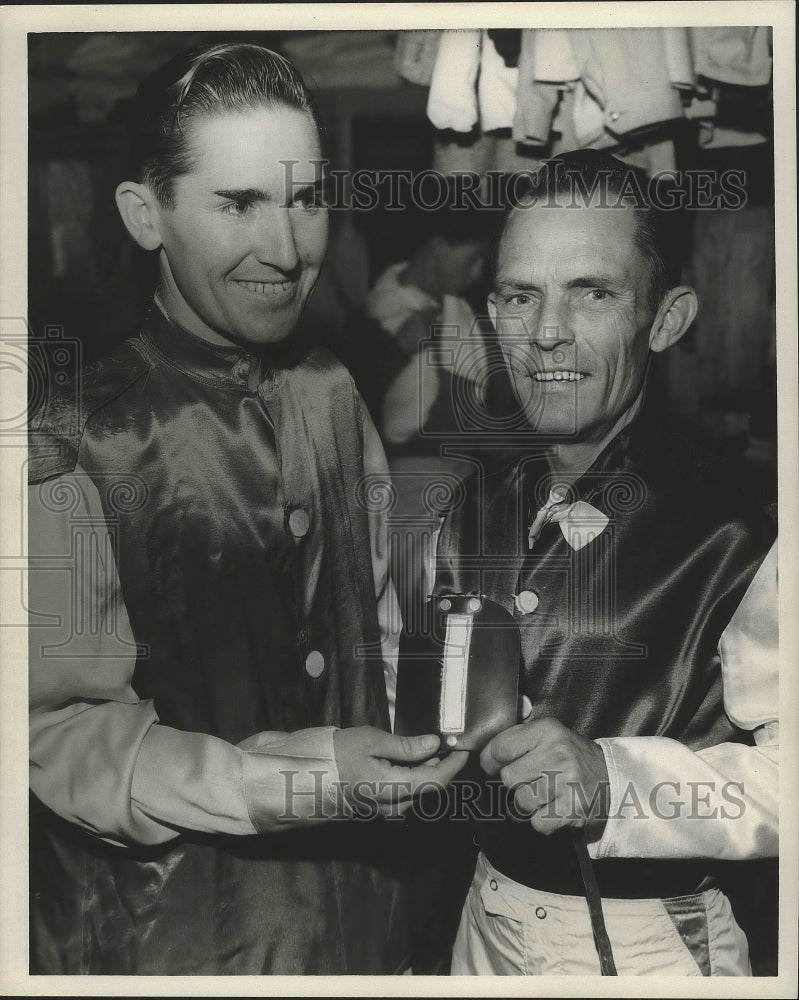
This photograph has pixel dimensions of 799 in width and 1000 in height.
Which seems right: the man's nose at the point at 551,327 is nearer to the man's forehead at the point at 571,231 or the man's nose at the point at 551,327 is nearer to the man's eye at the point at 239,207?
the man's forehead at the point at 571,231

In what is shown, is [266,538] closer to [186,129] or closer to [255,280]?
[255,280]

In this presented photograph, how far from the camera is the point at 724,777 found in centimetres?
→ 175

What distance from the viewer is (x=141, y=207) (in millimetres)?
1732

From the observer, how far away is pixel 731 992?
1.76 meters

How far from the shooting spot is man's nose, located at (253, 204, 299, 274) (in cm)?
172

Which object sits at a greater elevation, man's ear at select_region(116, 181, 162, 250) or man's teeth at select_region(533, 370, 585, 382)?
man's ear at select_region(116, 181, 162, 250)

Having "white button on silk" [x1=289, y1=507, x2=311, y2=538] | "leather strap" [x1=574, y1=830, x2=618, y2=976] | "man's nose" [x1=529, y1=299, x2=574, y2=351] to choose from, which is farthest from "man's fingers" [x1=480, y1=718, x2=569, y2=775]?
"man's nose" [x1=529, y1=299, x2=574, y2=351]

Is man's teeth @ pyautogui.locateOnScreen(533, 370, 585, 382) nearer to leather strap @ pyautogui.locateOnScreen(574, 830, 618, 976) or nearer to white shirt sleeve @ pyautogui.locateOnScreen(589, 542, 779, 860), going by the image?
white shirt sleeve @ pyautogui.locateOnScreen(589, 542, 779, 860)

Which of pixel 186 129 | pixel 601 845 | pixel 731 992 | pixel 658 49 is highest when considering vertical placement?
pixel 658 49

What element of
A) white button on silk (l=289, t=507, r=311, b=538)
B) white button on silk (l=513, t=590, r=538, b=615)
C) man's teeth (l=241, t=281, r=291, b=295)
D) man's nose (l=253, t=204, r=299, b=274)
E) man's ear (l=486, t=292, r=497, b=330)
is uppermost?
man's nose (l=253, t=204, r=299, b=274)

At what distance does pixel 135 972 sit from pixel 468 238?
1332mm

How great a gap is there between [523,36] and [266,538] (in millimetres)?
931

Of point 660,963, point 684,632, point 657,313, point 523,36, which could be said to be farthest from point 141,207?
point 660,963

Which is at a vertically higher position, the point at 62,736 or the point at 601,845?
the point at 62,736
